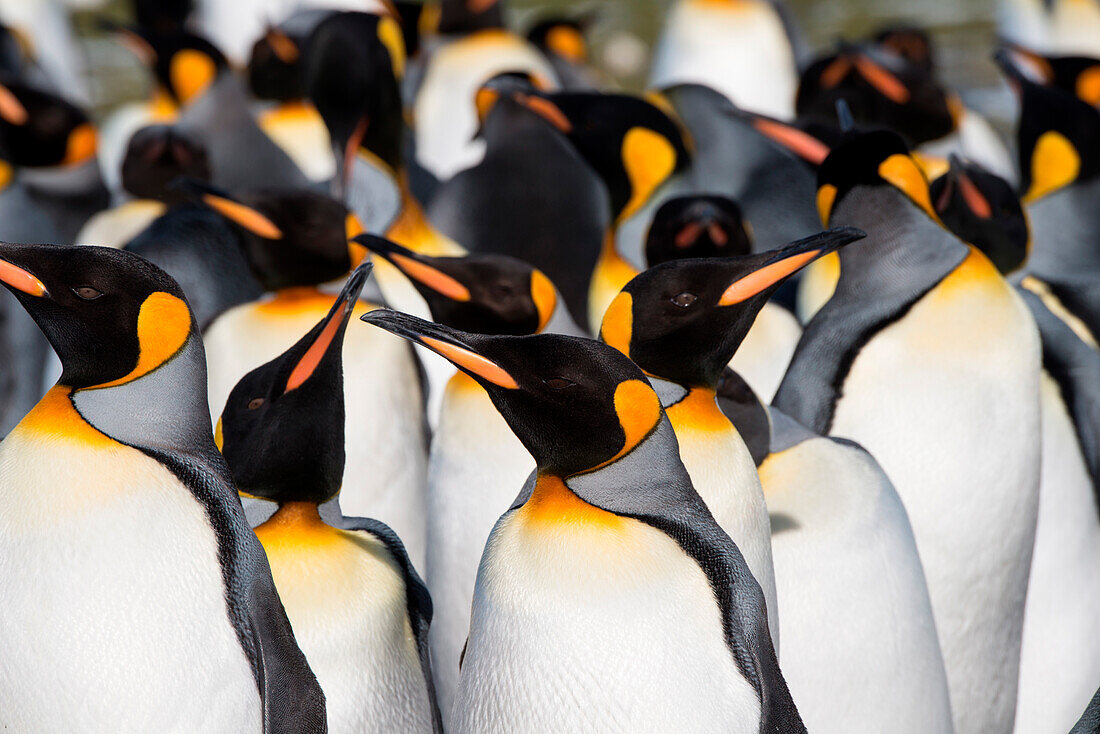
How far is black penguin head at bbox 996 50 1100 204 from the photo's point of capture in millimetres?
3451

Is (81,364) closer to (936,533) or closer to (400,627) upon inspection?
(400,627)

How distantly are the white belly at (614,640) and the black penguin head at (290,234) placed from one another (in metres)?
1.19

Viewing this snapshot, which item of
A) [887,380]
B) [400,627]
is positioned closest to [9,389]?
[400,627]

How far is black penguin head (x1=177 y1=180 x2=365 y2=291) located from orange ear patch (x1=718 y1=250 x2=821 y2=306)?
1064 millimetres

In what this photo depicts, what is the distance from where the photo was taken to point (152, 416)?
1.59 metres

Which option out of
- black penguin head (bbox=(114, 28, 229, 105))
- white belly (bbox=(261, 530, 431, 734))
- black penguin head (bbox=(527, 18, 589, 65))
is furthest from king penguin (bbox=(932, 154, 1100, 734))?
black penguin head (bbox=(527, 18, 589, 65))

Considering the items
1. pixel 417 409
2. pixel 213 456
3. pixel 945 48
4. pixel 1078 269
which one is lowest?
pixel 945 48

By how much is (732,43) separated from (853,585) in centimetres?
384

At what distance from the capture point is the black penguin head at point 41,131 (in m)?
3.87

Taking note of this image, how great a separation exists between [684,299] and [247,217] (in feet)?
3.42

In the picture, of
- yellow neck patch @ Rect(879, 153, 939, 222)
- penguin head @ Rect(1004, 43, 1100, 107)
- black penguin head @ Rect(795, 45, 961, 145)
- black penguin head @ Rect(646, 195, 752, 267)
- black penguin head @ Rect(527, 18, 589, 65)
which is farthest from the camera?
black penguin head @ Rect(527, 18, 589, 65)

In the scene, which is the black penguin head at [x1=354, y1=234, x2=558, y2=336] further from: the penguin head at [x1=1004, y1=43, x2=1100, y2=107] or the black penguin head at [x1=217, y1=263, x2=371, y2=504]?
the penguin head at [x1=1004, y1=43, x2=1100, y2=107]

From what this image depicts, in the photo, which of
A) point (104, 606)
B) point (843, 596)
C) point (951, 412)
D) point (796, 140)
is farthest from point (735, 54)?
point (104, 606)

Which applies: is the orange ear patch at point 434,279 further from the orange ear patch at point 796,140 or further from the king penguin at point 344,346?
the orange ear patch at point 796,140
